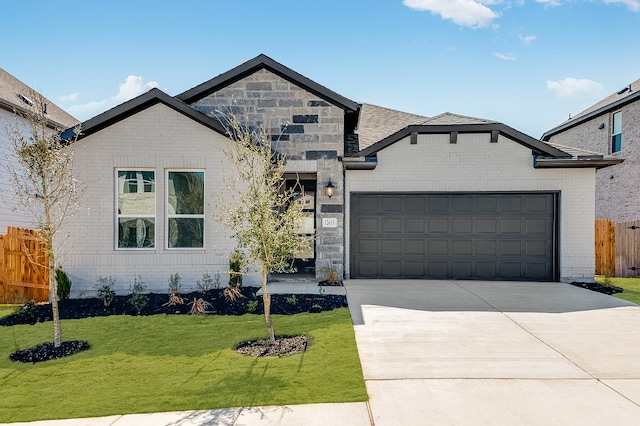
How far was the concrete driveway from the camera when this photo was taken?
3846mm

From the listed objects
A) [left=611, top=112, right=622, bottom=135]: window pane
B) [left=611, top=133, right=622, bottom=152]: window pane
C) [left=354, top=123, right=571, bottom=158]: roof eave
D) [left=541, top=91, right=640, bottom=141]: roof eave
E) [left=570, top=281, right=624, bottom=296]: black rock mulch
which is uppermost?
[left=541, top=91, right=640, bottom=141]: roof eave

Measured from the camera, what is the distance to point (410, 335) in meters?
6.15

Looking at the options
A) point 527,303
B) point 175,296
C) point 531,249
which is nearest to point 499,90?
point 531,249

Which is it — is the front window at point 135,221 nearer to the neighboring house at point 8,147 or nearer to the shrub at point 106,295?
the shrub at point 106,295

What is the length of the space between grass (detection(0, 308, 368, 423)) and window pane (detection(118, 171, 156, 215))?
313cm

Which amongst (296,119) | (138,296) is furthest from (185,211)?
(296,119)

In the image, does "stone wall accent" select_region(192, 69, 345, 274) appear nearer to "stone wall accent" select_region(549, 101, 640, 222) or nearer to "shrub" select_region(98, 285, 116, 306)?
"shrub" select_region(98, 285, 116, 306)

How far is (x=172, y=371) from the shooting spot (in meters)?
4.98

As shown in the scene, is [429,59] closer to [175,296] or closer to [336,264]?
[336,264]

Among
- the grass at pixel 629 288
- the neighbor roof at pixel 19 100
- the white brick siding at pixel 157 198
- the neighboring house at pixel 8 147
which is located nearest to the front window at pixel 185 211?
the white brick siding at pixel 157 198

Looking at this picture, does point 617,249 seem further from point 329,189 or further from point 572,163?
point 329,189

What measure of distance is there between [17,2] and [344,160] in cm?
1181

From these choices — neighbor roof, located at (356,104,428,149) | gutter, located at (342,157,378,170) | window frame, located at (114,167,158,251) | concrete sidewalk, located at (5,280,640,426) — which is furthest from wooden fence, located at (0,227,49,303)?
neighbor roof, located at (356,104,428,149)

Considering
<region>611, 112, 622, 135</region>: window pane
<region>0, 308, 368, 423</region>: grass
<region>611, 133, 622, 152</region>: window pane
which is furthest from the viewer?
<region>611, 112, 622, 135</region>: window pane
